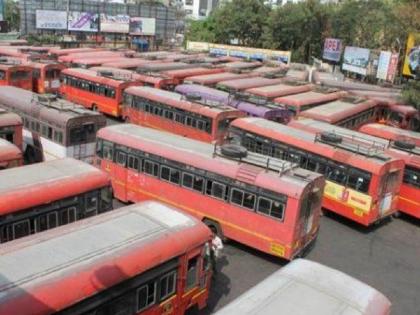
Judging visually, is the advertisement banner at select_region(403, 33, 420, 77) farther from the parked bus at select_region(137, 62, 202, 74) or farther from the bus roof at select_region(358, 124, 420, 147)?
the parked bus at select_region(137, 62, 202, 74)

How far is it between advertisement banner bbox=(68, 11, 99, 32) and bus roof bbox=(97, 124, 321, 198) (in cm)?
5496

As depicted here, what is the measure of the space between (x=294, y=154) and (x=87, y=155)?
8633mm

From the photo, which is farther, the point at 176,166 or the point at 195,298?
the point at 176,166

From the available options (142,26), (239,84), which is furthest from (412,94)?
(142,26)

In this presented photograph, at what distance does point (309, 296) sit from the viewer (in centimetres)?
859

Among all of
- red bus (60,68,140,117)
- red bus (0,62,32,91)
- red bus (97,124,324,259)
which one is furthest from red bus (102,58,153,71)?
red bus (97,124,324,259)

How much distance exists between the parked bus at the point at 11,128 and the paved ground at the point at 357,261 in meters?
4.60

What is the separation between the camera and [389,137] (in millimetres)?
25703

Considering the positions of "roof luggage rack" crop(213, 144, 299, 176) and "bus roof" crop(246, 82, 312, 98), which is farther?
"bus roof" crop(246, 82, 312, 98)

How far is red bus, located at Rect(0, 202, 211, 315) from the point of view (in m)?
8.39

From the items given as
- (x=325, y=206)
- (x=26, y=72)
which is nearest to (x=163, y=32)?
(x=26, y=72)

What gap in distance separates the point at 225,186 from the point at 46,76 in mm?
24121

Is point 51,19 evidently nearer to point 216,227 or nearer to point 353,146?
point 353,146

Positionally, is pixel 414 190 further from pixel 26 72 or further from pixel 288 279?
pixel 26 72
